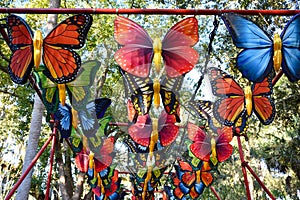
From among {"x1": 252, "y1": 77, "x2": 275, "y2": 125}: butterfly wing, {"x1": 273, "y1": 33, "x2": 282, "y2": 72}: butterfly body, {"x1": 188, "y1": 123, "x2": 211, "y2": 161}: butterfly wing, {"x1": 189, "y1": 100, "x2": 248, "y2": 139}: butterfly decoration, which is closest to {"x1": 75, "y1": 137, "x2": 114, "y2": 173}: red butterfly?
{"x1": 188, "y1": 123, "x2": 211, "y2": 161}: butterfly wing

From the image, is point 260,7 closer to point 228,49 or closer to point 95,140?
point 228,49

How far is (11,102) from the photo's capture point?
925cm

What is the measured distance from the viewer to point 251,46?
1.82 m

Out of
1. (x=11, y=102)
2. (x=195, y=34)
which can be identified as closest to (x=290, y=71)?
(x=195, y=34)

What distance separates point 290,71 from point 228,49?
4138 mm

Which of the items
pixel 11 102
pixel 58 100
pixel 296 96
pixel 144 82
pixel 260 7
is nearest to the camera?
pixel 144 82

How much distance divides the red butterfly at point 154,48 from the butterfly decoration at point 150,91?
0.21 feet

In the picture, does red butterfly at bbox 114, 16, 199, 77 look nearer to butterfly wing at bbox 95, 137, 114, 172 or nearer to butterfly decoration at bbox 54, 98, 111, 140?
butterfly decoration at bbox 54, 98, 111, 140

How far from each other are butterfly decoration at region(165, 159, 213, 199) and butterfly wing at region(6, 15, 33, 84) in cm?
242

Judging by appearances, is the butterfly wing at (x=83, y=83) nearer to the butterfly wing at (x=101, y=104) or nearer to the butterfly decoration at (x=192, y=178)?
the butterfly wing at (x=101, y=104)

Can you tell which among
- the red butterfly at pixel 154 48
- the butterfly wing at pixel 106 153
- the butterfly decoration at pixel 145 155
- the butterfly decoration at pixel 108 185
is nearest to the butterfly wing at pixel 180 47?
the red butterfly at pixel 154 48

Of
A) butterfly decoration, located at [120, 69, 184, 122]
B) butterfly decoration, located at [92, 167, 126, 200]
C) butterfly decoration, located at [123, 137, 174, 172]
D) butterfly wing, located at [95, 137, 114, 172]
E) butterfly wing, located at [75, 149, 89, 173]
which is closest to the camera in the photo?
butterfly decoration, located at [120, 69, 184, 122]

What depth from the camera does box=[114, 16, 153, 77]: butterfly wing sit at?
189cm

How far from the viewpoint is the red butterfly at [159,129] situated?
2.59 meters
